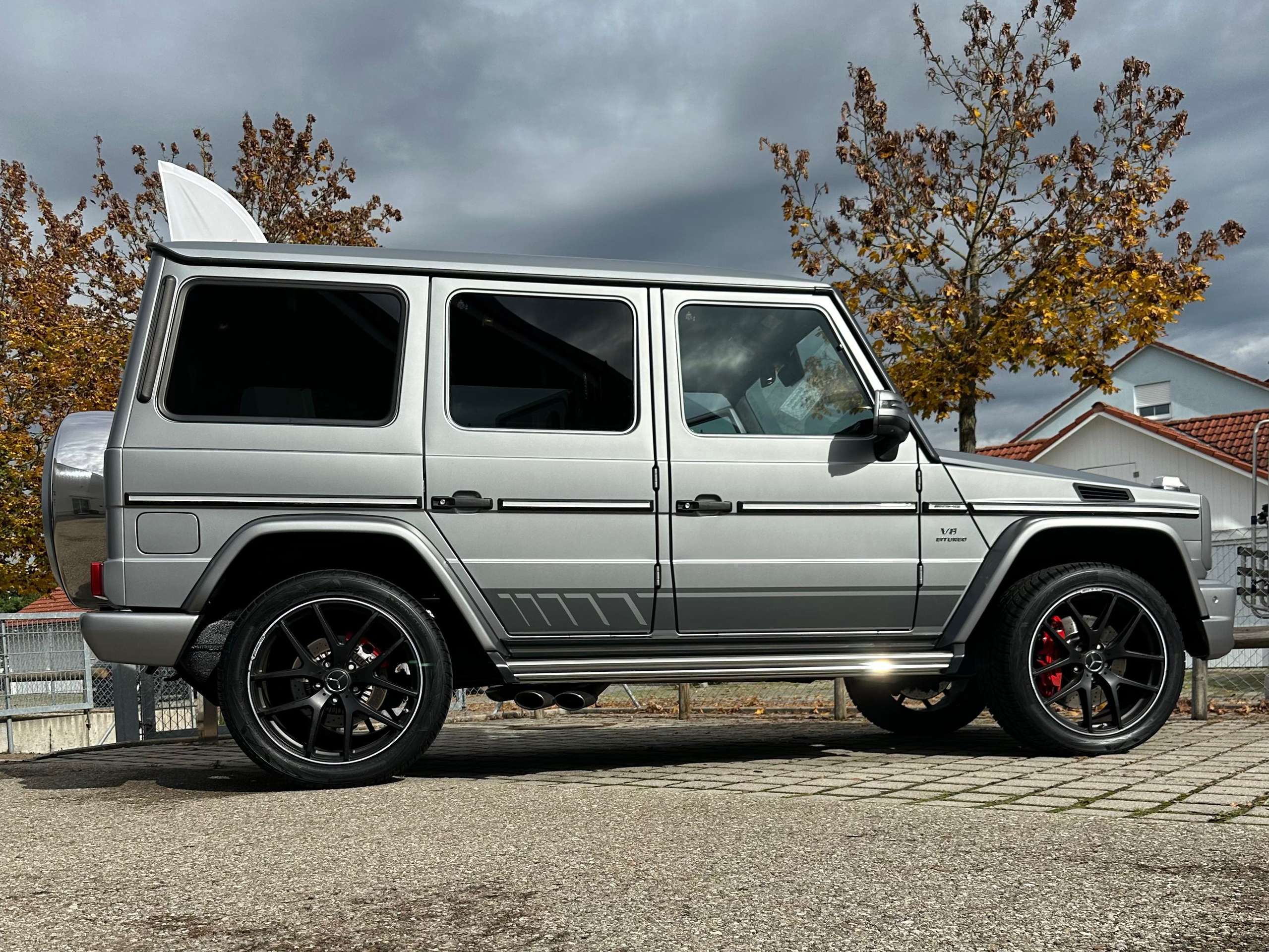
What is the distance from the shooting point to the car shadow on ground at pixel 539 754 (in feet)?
19.0

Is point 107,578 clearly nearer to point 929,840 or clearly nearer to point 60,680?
point 929,840

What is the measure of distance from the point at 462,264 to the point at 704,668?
6.82ft

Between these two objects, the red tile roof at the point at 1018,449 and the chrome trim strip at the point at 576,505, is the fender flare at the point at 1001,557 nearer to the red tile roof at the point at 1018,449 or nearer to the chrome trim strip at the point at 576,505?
the chrome trim strip at the point at 576,505

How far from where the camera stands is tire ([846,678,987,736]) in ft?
22.6

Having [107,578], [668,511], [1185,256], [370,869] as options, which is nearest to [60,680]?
[107,578]

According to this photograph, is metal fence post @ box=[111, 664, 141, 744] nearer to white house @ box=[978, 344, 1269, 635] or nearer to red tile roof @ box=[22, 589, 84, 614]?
white house @ box=[978, 344, 1269, 635]

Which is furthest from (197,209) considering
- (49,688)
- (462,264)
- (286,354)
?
(49,688)

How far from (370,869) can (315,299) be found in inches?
105

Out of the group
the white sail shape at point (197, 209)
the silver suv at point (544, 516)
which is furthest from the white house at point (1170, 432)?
the white sail shape at point (197, 209)

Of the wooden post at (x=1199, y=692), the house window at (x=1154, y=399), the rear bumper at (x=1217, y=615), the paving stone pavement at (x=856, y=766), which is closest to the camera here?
the paving stone pavement at (x=856, y=766)

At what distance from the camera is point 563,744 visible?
7484mm

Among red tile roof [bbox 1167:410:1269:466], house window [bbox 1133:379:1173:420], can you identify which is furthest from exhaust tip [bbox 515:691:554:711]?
house window [bbox 1133:379:1173:420]

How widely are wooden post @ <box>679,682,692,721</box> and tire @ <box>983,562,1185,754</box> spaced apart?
425cm

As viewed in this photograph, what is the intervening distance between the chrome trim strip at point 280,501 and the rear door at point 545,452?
128 millimetres
